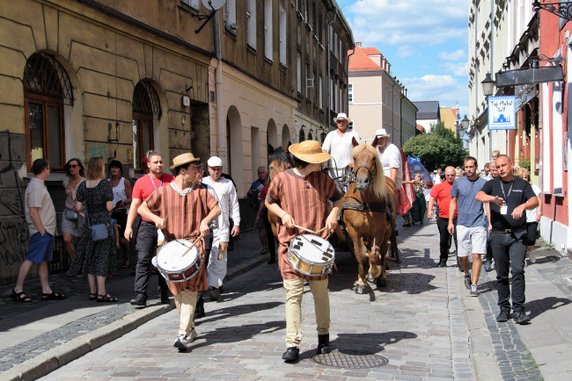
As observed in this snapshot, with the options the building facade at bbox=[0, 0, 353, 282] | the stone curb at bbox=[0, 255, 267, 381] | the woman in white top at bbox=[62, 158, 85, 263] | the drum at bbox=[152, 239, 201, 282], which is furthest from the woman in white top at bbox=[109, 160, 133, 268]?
the drum at bbox=[152, 239, 201, 282]

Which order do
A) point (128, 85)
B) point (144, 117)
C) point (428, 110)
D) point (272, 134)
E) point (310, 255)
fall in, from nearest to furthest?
point (310, 255) < point (128, 85) < point (144, 117) < point (272, 134) < point (428, 110)

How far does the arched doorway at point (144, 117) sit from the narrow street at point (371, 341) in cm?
521

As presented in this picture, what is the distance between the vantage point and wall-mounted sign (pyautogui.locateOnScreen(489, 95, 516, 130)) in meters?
15.6

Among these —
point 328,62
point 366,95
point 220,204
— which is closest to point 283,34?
point 328,62

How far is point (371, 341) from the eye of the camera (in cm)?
659

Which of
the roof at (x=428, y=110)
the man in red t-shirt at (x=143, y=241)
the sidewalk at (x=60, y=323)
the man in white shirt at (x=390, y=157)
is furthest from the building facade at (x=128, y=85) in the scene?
the roof at (x=428, y=110)

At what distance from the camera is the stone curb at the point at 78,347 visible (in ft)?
17.9

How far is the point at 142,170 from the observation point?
1337cm

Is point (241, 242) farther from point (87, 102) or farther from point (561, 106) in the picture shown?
point (561, 106)

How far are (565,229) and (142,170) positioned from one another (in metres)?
8.07

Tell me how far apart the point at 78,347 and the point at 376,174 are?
4.08 meters

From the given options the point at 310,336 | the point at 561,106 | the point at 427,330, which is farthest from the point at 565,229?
the point at 310,336

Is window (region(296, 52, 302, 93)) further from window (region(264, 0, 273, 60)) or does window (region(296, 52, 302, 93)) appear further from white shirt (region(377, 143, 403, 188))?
white shirt (region(377, 143, 403, 188))

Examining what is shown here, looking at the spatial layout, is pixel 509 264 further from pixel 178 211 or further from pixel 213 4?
pixel 213 4
